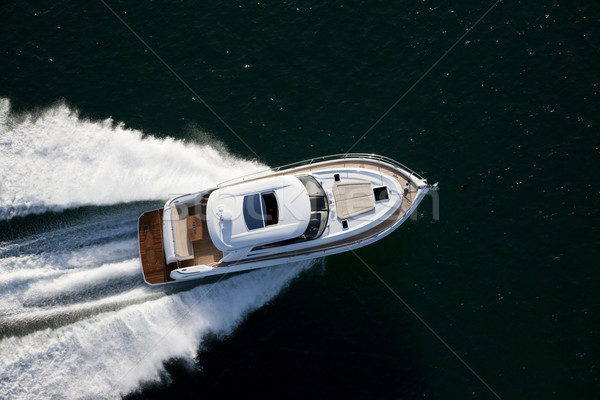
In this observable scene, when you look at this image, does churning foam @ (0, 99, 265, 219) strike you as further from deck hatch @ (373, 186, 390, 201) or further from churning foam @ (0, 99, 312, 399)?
deck hatch @ (373, 186, 390, 201)

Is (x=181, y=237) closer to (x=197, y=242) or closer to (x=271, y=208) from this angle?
(x=197, y=242)

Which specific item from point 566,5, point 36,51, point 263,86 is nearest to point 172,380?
point 263,86

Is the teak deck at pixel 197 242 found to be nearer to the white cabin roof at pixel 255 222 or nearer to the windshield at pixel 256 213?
the white cabin roof at pixel 255 222

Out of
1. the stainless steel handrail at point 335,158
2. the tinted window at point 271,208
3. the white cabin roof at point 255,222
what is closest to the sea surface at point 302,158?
the stainless steel handrail at point 335,158

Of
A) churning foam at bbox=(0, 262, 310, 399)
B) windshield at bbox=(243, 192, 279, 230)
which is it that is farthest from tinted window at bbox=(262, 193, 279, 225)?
churning foam at bbox=(0, 262, 310, 399)

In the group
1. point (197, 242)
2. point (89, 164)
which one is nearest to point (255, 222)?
point (197, 242)
